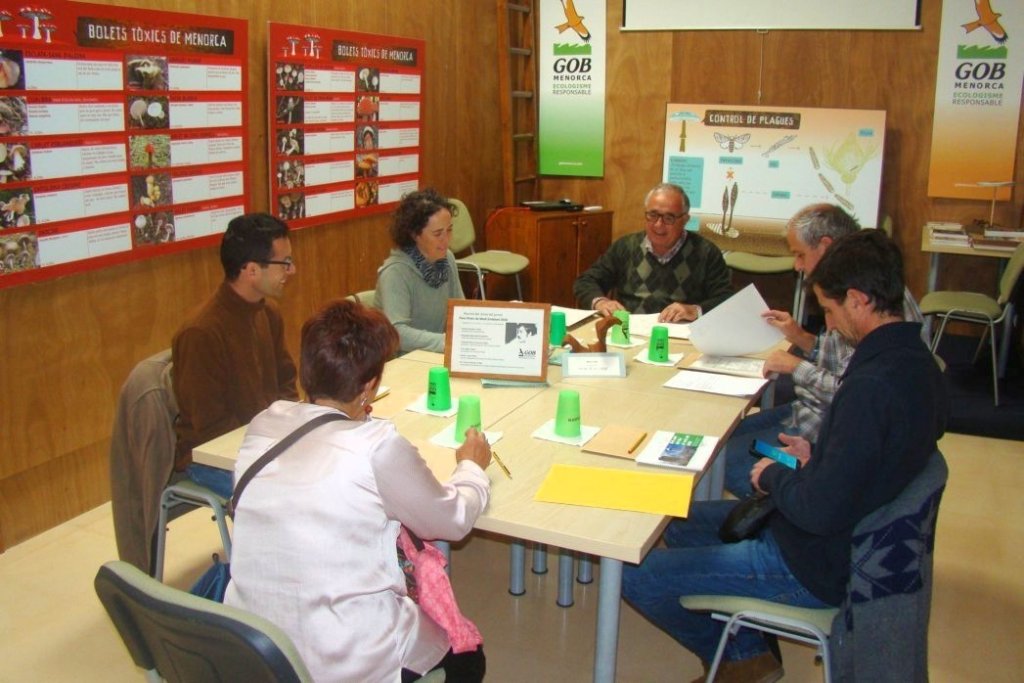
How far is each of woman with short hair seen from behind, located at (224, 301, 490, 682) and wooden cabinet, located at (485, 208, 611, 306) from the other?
432cm

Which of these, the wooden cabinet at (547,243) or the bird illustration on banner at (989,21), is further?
the wooden cabinet at (547,243)

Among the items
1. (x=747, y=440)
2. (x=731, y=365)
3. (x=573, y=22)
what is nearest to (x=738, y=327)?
(x=731, y=365)

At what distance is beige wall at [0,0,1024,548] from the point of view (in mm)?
3467

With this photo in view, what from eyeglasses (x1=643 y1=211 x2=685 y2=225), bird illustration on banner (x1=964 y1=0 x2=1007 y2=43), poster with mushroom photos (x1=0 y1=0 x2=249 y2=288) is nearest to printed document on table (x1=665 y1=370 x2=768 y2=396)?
eyeglasses (x1=643 y1=211 x2=685 y2=225)

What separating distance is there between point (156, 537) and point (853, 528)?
6.10 feet

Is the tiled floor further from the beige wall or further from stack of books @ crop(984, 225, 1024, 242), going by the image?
stack of books @ crop(984, 225, 1024, 242)

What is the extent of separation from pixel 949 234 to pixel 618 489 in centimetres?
422

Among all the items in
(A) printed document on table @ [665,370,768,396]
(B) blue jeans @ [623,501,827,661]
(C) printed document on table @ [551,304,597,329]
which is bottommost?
(B) blue jeans @ [623,501,827,661]

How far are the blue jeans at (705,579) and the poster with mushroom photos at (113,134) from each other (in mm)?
2369

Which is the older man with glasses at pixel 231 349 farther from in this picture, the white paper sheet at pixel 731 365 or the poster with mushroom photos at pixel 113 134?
the white paper sheet at pixel 731 365

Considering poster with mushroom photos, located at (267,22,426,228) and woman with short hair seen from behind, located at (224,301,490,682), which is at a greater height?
poster with mushroom photos, located at (267,22,426,228)

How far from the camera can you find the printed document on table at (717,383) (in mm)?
2855

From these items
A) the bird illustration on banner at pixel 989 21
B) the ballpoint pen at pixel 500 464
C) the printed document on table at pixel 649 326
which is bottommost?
the ballpoint pen at pixel 500 464

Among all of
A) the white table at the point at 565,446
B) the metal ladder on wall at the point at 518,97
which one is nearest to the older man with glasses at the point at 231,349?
the white table at the point at 565,446
